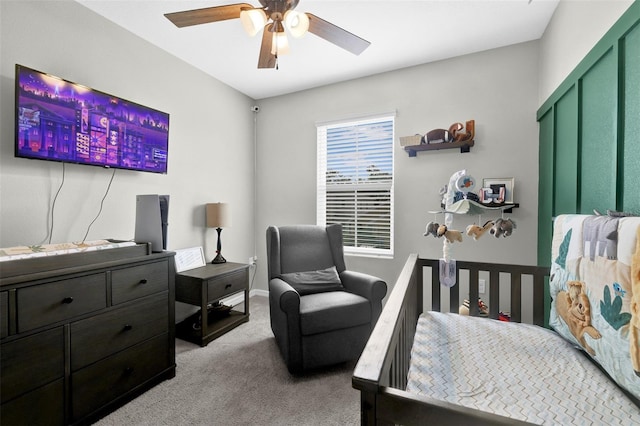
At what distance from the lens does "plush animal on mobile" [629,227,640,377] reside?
787 mm

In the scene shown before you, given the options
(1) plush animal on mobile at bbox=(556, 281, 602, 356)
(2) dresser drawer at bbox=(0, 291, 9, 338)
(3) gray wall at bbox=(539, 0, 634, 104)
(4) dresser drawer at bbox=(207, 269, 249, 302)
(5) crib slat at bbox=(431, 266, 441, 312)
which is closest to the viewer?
(1) plush animal on mobile at bbox=(556, 281, 602, 356)

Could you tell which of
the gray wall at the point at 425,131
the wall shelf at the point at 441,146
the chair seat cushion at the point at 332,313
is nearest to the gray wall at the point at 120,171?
the gray wall at the point at 425,131

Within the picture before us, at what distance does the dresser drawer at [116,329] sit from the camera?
1.46 meters

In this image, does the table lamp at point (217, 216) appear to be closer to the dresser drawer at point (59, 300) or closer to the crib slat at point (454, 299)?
the dresser drawer at point (59, 300)

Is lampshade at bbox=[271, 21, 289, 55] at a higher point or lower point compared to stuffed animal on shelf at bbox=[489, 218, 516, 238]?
higher

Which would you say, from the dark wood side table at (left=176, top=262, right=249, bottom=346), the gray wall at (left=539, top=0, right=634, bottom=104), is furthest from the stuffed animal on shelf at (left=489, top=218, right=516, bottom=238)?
the dark wood side table at (left=176, top=262, right=249, bottom=346)

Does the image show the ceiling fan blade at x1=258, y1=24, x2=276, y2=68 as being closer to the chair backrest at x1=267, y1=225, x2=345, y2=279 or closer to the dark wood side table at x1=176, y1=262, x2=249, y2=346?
the chair backrest at x1=267, y1=225, x2=345, y2=279

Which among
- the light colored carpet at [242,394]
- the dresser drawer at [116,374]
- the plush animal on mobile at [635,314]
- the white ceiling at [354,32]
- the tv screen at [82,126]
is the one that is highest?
the white ceiling at [354,32]

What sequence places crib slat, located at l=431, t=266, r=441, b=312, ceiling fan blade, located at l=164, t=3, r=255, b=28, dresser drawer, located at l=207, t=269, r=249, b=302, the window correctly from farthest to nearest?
the window < dresser drawer, located at l=207, t=269, r=249, b=302 < crib slat, located at l=431, t=266, r=441, b=312 < ceiling fan blade, located at l=164, t=3, r=255, b=28

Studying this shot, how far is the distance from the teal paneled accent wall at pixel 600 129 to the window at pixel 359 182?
1.39 meters

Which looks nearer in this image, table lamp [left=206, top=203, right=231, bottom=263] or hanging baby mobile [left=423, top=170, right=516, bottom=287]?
hanging baby mobile [left=423, top=170, right=516, bottom=287]

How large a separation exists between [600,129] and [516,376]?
3.98 ft

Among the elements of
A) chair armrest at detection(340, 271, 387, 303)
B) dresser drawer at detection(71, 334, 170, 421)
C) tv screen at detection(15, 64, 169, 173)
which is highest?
tv screen at detection(15, 64, 169, 173)

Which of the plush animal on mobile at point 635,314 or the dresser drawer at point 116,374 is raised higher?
the plush animal on mobile at point 635,314
